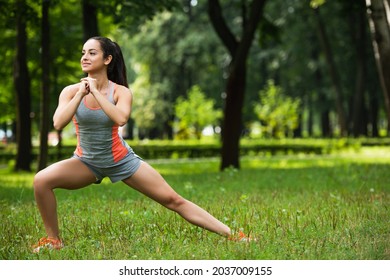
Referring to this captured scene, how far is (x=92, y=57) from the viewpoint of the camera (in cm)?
555

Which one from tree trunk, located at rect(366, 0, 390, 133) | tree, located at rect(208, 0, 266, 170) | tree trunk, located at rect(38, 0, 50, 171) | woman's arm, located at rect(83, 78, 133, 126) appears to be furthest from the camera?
tree, located at rect(208, 0, 266, 170)

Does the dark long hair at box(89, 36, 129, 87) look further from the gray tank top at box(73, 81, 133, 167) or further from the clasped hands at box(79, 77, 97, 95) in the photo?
the clasped hands at box(79, 77, 97, 95)

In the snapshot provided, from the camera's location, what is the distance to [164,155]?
29594mm

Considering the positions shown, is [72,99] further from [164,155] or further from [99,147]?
[164,155]

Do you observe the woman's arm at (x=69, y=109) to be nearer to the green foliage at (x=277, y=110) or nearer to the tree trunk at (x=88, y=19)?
the tree trunk at (x=88, y=19)

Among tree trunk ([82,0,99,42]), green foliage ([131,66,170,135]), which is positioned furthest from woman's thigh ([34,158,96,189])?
green foliage ([131,66,170,135])

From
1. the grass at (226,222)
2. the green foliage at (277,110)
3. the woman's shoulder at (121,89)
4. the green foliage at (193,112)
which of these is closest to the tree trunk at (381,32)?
the grass at (226,222)

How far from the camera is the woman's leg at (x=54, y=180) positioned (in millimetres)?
5617

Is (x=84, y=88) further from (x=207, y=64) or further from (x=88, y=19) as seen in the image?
(x=207, y=64)

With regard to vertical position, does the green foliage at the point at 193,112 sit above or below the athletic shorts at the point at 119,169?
above

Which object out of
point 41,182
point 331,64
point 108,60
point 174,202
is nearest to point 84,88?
point 108,60

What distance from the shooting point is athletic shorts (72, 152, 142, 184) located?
5.72m

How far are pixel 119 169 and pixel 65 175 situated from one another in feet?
1.51

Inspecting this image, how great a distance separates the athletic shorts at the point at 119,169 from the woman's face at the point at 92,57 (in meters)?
0.78
